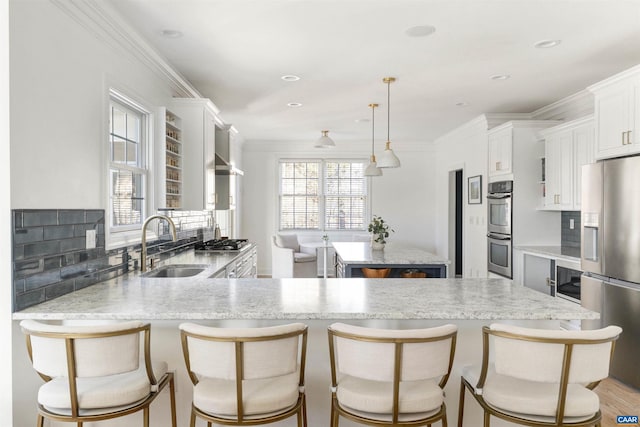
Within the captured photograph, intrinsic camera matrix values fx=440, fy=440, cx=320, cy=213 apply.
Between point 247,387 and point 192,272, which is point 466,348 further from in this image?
point 192,272

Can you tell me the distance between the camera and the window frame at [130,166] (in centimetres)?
284

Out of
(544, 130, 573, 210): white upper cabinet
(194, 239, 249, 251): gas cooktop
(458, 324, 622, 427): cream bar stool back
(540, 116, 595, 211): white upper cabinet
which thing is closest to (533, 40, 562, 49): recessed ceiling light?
(540, 116, 595, 211): white upper cabinet

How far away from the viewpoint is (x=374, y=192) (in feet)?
28.3

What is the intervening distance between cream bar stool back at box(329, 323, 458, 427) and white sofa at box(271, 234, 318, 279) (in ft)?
17.9

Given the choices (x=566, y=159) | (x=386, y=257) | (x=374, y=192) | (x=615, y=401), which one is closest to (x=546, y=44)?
(x=566, y=159)

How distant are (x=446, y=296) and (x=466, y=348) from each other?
255 millimetres

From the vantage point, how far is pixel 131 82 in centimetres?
325

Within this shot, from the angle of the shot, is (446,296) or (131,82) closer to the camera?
(446,296)

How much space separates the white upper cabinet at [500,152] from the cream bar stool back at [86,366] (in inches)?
196

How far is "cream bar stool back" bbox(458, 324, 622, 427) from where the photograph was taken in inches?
60.0

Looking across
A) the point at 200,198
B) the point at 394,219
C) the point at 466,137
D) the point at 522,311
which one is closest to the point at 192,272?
the point at 200,198

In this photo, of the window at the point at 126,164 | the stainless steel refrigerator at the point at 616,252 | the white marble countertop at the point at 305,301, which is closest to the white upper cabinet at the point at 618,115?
the stainless steel refrigerator at the point at 616,252

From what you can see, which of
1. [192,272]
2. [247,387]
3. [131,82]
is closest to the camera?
[247,387]

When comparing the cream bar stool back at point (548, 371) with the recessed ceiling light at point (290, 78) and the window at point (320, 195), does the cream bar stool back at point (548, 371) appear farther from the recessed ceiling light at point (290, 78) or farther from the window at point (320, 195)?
the window at point (320, 195)
